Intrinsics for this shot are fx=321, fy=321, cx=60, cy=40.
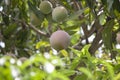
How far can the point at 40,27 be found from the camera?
1.72 metres

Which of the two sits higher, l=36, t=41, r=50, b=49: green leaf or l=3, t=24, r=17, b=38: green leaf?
l=36, t=41, r=50, b=49: green leaf

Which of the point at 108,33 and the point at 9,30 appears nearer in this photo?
the point at 108,33

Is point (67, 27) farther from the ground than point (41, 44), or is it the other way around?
point (41, 44)

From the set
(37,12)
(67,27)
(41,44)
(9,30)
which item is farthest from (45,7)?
(41,44)

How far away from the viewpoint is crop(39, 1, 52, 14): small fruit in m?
1.31

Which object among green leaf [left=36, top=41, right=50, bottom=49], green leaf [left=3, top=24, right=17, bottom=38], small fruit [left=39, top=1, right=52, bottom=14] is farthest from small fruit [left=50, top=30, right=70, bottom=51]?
green leaf [left=36, top=41, right=50, bottom=49]

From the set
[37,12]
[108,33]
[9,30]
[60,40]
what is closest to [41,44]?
[9,30]

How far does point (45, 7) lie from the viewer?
131 cm

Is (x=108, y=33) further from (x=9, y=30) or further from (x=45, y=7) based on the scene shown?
(x=9, y=30)

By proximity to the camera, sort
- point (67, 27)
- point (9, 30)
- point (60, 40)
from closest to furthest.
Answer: point (60, 40) < point (67, 27) < point (9, 30)

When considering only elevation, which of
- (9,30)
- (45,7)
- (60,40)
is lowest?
(60,40)

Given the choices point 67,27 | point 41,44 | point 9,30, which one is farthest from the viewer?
point 41,44

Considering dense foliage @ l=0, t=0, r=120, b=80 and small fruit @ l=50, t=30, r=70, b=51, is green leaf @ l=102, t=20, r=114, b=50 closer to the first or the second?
dense foliage @ l=0, t=0, r=120, b=80

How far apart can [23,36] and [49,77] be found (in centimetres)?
147
